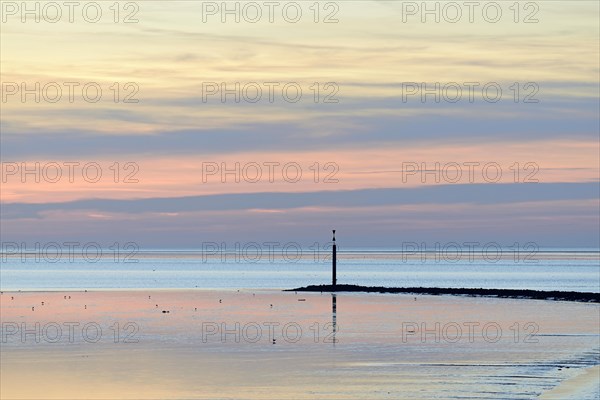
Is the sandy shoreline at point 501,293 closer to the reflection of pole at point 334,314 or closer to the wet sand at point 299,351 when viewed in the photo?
the wet sand at point 299,351

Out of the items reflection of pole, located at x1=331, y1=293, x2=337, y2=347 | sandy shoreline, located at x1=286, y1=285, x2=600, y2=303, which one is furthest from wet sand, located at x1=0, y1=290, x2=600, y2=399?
sandy shoreline, located at x1=286, y1=285, x2=600, y2=303

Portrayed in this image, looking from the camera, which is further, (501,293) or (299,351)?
(501,293)

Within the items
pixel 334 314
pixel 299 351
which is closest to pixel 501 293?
pixel 334 314

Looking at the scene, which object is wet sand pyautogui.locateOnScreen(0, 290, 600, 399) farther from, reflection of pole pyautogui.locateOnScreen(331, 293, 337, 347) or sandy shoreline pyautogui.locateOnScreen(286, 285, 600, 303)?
sandy shoreline pyautogui.locateOnScreen(286, 285, 600, 303)

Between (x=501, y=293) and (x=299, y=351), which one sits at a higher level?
(x=299, y=351)

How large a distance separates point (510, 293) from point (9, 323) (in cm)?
5263

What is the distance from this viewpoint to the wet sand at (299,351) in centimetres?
3762

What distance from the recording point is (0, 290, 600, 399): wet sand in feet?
123

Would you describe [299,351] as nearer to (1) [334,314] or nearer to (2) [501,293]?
(1) [334,314]

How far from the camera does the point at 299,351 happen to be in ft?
161

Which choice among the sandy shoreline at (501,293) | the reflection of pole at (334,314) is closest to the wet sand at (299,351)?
the reflection of pole at (334,314)

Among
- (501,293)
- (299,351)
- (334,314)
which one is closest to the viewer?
(299,351)

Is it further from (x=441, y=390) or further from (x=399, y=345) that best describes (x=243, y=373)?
(x=399, y=345)

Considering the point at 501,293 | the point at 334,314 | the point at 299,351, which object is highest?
the point at 299,351
